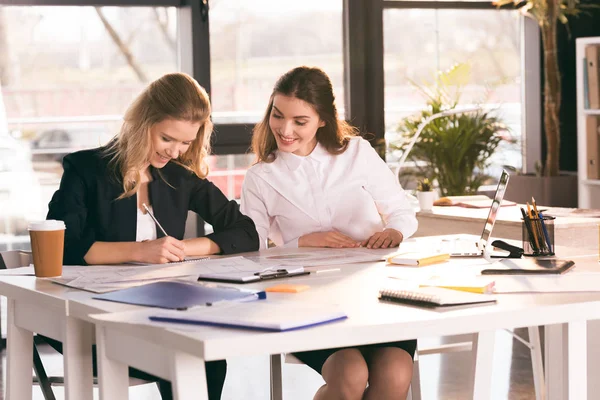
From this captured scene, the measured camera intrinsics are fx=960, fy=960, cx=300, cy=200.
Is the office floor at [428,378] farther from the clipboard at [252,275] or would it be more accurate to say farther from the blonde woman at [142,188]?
the clipboard at [252,275]

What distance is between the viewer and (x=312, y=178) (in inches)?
124

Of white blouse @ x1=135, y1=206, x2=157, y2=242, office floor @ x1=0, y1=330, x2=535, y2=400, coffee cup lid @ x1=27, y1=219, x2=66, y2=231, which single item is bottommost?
office floor @ x1=0, y1=330, x2=535, y2=400

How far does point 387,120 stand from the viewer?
545cm

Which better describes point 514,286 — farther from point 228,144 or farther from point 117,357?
point 228,144

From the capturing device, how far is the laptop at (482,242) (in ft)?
8.25

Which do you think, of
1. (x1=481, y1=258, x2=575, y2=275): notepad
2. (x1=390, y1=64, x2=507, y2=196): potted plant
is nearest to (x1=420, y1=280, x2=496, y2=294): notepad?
(x1=481, y1=258, x2=575, y2=275): notepad

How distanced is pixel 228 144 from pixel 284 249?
88.6 inches

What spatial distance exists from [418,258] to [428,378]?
1808 mm

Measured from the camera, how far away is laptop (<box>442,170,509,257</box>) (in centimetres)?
252

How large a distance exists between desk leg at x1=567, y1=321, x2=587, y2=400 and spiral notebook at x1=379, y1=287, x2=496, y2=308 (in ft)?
0.72

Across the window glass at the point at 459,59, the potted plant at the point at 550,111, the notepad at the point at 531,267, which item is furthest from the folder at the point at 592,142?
the notepad at the point at 531,267

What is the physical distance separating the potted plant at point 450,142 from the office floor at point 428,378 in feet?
3.51

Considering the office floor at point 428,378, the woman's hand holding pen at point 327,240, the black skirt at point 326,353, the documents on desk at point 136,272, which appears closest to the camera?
the documents on desk at point 136,272

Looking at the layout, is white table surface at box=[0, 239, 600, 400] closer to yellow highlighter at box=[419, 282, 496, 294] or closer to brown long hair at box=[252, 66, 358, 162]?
yellow highlighter at box=[419, 282, 496, 294]
